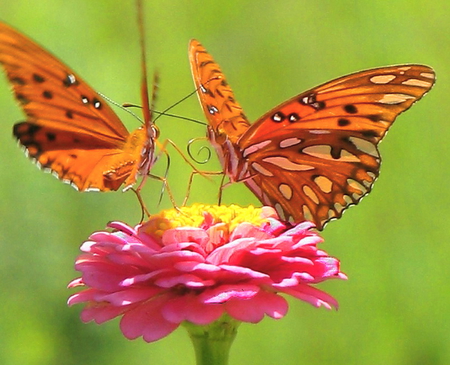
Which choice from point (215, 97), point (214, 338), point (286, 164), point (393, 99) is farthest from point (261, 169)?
point (214, 338)

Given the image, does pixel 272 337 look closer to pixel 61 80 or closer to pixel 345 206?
pixel 345 206

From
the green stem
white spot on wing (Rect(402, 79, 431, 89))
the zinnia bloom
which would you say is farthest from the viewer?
white spot on wing (Rect(402, 79, 431, 89))

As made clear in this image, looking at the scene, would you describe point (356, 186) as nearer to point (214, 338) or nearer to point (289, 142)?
point (289, 142)

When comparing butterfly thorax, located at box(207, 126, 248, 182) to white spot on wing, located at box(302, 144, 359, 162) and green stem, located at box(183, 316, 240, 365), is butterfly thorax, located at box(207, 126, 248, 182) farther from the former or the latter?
green stem, located at box(183, 316, 240, 365)

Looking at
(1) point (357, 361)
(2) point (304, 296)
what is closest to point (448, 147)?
(1) point (357, 361)

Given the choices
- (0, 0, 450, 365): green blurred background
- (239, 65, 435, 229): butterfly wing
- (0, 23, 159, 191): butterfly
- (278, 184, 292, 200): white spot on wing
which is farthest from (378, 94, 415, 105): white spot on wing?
(0, 0, 450, 365): green blurred background

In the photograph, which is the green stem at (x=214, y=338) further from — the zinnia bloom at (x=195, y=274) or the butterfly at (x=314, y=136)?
the butterfly at (x=314, y=136)

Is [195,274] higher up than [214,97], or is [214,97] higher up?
Result: [214,97]
